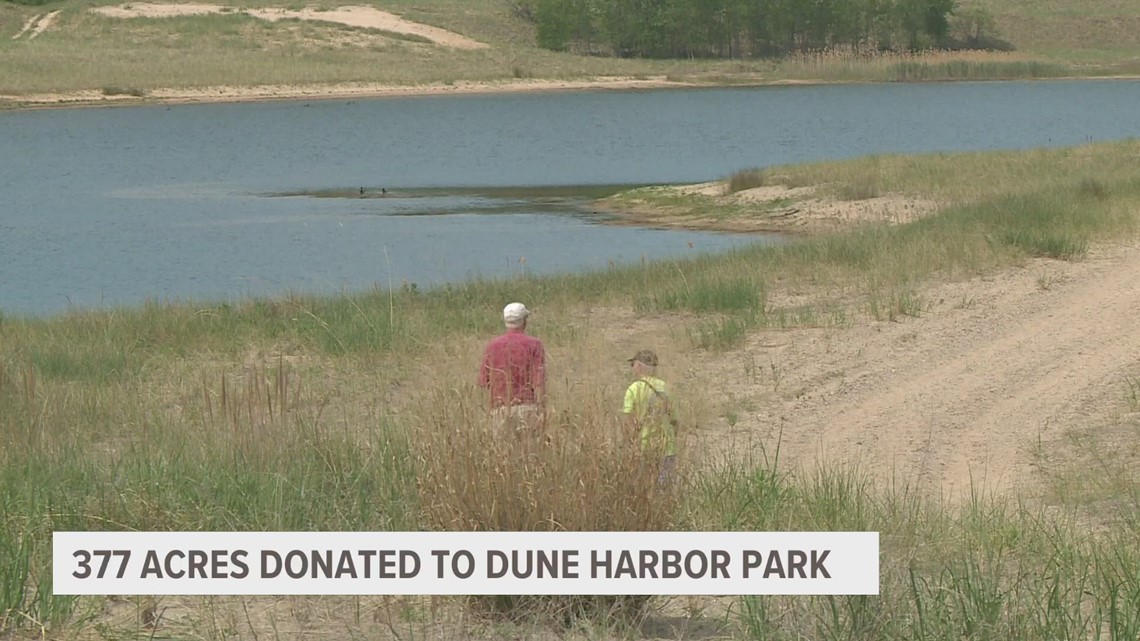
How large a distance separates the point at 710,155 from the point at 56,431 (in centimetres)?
4019

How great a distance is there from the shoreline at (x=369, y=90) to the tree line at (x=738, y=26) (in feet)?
42.7

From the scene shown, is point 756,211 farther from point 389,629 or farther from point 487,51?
point 487,51

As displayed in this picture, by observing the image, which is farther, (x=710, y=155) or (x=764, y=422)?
(x=710, y=155)

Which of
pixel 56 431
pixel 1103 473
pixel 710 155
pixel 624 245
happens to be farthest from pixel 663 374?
pixel 710 155

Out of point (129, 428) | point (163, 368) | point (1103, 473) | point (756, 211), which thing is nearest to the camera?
point (1103, 473)

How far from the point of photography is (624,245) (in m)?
27.5

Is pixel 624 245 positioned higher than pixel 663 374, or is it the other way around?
pixel 663 374

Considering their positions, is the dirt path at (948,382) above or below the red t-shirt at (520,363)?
below

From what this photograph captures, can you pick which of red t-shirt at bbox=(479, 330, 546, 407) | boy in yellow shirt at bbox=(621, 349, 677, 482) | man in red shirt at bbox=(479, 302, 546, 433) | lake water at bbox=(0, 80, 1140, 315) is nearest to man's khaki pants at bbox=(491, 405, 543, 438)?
man in red shirt at bbox=(479, 302, 546, 433)

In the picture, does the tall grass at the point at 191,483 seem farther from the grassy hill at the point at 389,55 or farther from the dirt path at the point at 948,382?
the grassy hill at the point at 389,55

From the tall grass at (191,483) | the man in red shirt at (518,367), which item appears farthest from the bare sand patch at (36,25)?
the man in red shirt at (518,367)

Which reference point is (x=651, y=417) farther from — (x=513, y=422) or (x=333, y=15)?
(x=333, y=15)

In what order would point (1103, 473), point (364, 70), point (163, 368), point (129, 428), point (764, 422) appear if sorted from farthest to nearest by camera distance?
point (364, 70) < point (163, 368) < point (764, 422) < point (129, 428) < point (1103, 473)

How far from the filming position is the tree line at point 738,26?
347 feet
